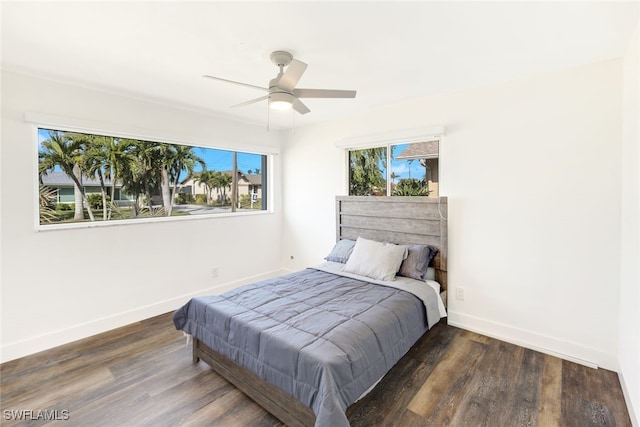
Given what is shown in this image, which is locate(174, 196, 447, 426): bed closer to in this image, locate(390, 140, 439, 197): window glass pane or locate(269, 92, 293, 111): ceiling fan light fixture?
locate(390, 140, 439, 197): window glass pane

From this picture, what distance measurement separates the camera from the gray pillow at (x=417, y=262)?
3037mm

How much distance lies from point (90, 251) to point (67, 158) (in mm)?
915

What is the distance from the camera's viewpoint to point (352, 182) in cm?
407

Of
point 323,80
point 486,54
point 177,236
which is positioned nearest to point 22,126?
point 177,236

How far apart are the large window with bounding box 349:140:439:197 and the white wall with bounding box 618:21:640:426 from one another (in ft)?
4.85

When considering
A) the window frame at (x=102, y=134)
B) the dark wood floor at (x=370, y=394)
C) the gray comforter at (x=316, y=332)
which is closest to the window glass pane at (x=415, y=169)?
the gray comforter at (x=316, y=332)

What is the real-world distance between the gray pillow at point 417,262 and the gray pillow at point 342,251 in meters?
0.69

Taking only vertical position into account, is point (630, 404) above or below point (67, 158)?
below

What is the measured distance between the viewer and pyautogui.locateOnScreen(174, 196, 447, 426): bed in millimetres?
1698

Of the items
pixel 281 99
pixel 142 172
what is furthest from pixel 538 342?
pixel 142 172

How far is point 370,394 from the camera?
2100 millimetres

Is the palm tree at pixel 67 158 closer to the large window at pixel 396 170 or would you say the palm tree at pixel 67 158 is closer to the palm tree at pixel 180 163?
the palm tree at pixel 180 163

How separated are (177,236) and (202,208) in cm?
52

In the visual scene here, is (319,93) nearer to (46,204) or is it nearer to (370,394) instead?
(370,394)
